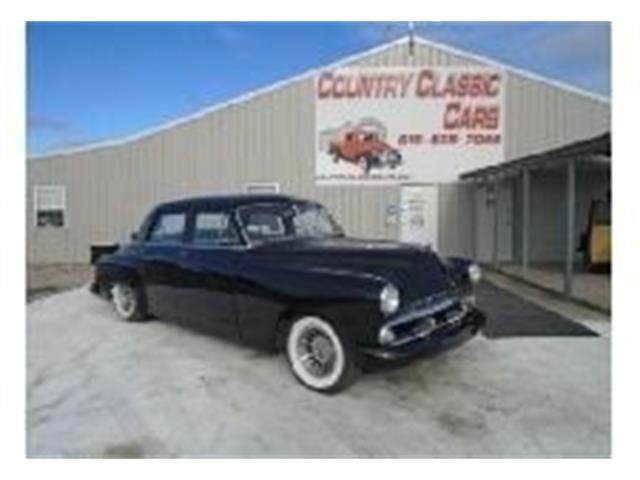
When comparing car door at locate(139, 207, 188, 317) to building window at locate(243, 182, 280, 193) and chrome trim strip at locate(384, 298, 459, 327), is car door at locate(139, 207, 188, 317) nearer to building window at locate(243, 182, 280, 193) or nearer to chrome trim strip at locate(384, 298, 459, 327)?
chrome trim strip at locate(384, 298, 459, 327)

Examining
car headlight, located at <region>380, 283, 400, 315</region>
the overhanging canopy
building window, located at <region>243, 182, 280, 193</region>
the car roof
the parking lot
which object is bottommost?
the parking lot

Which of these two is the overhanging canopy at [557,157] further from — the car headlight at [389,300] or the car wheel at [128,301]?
the car wheel at [128,301]

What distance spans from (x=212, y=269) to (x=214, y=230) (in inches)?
13.0

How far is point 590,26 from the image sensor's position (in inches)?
189

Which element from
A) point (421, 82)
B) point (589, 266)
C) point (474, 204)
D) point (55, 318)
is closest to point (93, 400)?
point (55, 318)

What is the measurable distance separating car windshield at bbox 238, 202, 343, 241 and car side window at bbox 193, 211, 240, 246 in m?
0.10

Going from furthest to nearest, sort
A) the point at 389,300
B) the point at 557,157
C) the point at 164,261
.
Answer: the point at 557,157 < the point at 164,261 < the point at 389,300

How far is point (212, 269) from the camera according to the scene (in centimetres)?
542

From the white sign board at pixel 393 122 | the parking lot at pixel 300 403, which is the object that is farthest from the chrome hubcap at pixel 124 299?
the white sign board at pixel 393 122

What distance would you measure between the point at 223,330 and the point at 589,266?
7.57m

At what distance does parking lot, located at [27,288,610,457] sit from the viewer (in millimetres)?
3951

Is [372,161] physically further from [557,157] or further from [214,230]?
[214,230]

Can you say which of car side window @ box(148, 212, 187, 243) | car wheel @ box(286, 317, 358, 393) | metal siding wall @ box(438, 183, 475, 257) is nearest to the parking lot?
car wheel @ box(286, 317, 358, 393)

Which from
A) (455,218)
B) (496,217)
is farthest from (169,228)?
(496,217)
